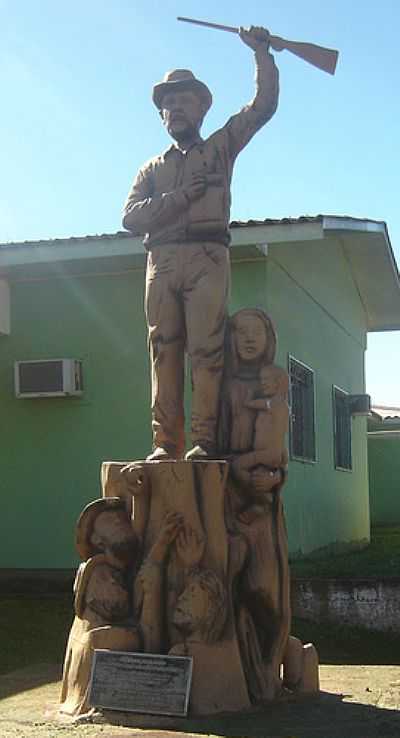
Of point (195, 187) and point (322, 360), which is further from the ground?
point (195, 187)

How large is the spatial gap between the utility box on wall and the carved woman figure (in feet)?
19.6

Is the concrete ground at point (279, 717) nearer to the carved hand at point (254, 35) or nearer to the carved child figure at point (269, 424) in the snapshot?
the carved child figure at point (269, 424)

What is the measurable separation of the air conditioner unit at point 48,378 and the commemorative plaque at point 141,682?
6188 millimetres

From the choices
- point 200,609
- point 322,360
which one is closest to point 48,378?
point 322,360

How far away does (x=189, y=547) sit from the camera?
612 centimetres

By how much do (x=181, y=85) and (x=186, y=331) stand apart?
150cm

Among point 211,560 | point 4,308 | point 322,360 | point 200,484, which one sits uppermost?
point 4,308

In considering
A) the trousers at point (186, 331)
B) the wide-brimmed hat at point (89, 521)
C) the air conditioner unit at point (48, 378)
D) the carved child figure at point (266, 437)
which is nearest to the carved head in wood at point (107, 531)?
the wide-brimmed hat at point (89, 521)

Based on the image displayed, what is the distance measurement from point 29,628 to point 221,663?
4.29 metres

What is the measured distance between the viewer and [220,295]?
6.68 m

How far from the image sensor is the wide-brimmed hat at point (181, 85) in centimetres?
673

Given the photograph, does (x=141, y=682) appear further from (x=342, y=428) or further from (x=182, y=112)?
(x=342, y=428)

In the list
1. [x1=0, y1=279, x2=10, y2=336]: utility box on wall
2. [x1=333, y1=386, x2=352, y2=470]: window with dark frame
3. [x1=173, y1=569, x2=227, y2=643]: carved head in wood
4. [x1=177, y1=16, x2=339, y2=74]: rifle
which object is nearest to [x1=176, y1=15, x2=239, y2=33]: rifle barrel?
[x1=177, y1=16, x2=339, y2=74]: rifle

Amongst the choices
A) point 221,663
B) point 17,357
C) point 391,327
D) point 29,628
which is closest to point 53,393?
point 17,357
